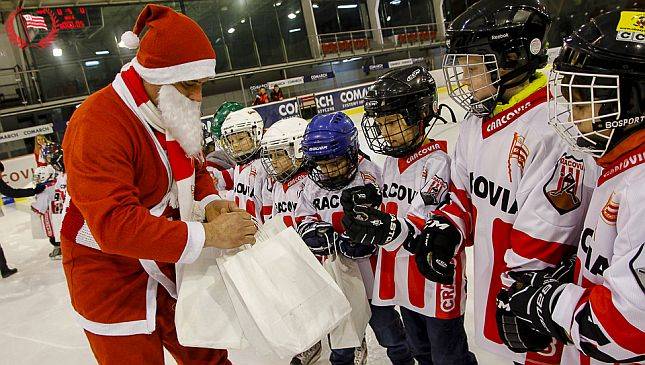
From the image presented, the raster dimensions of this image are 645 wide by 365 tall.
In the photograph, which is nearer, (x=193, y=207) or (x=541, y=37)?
(x=541, y=37)

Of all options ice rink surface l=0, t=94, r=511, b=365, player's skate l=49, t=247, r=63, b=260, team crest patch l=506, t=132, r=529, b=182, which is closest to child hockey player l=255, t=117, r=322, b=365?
ice rink surface l=0, t=94, r=511, b=365

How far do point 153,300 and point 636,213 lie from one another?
127 cm

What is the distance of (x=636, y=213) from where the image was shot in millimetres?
845

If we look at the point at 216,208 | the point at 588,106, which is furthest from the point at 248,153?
the point at 588,106

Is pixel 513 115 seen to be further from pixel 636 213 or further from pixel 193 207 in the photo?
Answer: pixel 193 207

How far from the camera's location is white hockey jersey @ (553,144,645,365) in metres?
0.83

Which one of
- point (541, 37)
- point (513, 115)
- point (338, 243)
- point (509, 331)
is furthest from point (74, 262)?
point (541, 37)

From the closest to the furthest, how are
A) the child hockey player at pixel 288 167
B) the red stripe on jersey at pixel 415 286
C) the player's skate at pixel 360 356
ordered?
the red stripe on jersey at pixel 415 286 → the player's skate at pixel 360 356 → the child hockey player at pixel 288 167

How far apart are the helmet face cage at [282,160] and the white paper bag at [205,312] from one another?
3.13 feet

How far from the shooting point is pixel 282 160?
90.1 inches

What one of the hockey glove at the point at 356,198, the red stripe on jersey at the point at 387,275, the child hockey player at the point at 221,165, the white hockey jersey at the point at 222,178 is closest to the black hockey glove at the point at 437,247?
the hockey glove at the point at 356,198

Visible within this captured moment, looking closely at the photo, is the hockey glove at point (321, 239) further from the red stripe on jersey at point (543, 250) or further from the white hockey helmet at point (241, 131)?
the white hockey helmet at point (241, 131)

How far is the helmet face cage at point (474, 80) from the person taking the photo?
1277mm

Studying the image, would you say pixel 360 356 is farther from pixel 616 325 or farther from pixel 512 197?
pixel 616 325
